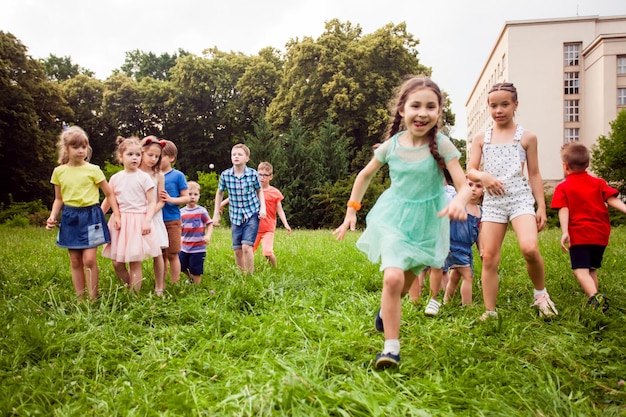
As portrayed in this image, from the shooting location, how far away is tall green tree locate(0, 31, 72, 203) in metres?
25.1

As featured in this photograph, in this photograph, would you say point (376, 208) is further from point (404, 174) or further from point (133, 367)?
point (133, 367)

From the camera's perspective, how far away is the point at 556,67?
5212 cm

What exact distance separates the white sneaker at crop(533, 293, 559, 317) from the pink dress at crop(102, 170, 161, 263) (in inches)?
158

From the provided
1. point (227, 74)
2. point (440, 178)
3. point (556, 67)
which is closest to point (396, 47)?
point (227, 74)

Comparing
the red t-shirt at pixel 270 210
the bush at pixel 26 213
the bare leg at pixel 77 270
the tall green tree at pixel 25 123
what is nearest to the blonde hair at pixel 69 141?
the bare leg at pixel 77 270

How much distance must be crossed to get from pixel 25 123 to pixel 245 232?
22731mm

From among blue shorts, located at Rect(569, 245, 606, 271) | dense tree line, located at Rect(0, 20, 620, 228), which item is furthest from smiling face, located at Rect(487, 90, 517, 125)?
dense tree line, located at Rect(0, 20, 620, 228)

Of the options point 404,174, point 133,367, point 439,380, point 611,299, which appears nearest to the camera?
point 439,380

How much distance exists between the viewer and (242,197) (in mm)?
7488

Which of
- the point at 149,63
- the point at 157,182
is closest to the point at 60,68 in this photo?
the point at 149,63

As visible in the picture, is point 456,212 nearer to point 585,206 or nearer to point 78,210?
point 585,206

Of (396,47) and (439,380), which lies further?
(396,47)

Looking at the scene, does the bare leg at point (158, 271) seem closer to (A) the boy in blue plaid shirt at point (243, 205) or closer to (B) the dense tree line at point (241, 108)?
(A) the boy in blue plaid shirt at point (243, 205)

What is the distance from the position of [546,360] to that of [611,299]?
7.64 feet
